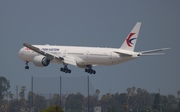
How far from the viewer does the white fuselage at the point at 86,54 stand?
469 feet

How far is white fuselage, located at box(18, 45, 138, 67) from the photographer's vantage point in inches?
5630

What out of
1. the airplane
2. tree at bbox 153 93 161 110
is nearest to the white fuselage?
the airplane

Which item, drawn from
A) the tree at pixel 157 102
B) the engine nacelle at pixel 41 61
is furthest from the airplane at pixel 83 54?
the tree at pixel 157 102

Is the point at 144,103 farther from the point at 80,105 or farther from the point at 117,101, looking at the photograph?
the point at 80,105

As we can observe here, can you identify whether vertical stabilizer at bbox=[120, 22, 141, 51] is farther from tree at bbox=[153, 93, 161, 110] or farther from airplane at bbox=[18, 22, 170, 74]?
tree at bbox=[153, 93, 161, 110]

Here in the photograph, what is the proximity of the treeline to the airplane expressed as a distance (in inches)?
245

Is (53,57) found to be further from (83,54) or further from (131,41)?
(131,41)

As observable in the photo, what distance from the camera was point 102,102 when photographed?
538 ft

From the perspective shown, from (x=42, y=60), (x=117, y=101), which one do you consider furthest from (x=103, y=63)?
(x=117, y=101)

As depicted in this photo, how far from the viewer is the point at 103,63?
144750 mm

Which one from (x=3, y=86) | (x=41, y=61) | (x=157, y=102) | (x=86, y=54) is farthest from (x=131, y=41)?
(x=3, y=86)

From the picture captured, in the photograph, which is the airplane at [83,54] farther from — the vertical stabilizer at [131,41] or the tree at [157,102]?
the tree at [157,102]

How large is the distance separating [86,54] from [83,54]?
94 centimetres

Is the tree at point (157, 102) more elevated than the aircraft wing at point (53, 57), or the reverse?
the aircraft wing at point (53, 57)
